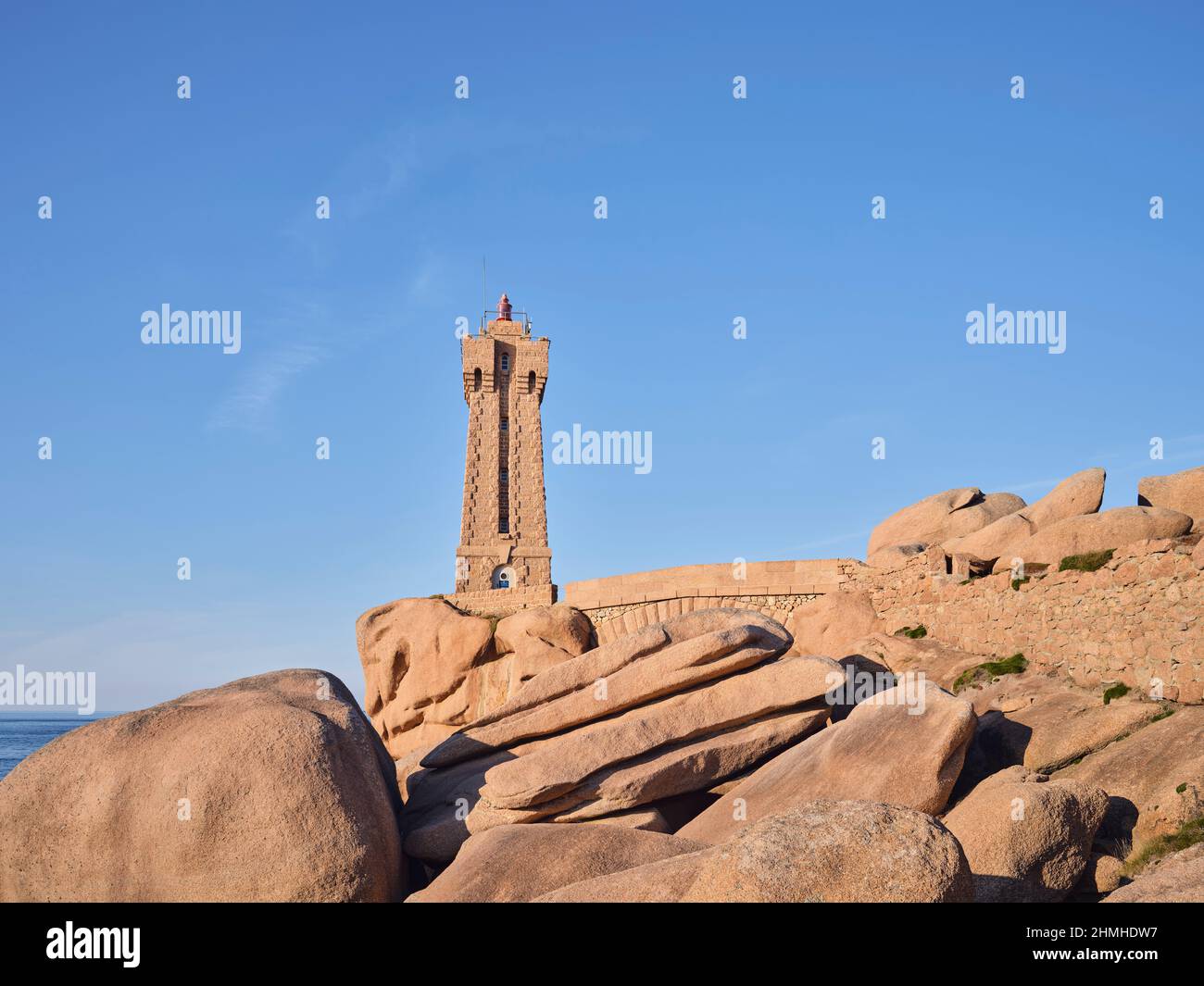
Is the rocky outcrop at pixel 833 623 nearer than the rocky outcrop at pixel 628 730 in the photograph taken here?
No

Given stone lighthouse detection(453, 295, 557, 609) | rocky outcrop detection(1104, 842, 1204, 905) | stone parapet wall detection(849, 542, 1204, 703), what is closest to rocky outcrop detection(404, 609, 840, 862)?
stone parapet wall detection(849, 542, 1204, 703)

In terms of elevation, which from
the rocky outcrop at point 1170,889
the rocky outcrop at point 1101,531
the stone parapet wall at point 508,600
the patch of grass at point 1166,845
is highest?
the rocky outcrop at point 1101,531

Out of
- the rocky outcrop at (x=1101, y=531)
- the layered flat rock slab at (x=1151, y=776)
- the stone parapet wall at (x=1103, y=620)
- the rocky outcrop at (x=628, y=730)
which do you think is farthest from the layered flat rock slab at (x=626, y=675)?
the rocky outcrop at (x=1101, y=531)

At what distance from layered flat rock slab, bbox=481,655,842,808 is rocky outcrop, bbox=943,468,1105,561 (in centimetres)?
548

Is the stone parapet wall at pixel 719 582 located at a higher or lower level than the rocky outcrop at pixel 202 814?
higher

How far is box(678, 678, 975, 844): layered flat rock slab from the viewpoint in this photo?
38.5ft

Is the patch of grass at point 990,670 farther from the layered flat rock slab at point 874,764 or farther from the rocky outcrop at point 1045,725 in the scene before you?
the layered flat rock slab at point 874,764

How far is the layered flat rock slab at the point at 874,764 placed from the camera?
11734 millimetres

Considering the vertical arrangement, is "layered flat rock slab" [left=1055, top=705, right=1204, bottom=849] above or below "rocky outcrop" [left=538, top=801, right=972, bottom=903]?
below

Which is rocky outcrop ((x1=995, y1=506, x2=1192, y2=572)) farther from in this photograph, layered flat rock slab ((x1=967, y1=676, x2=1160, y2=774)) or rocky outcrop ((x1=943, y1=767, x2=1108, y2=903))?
rocky outcrop ((x1=943, y1=767, x2=1108, y2=903))

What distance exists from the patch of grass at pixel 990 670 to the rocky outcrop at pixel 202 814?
9202 millimetres

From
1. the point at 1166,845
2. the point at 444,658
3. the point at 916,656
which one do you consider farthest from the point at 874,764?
the point at 444,658

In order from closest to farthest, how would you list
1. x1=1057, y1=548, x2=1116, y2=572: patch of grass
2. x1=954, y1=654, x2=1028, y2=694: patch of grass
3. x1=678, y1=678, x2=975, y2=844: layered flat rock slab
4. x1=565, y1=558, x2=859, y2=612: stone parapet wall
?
x1=678, y1=678, x2=975, y2=844: layered flat rock slab
x1=1057, y1=548, x2=1116, y2=572: patch of grass
x1=954, y1=654, x2=1028, y2=694: patch of grass
x1=565, y1=558, x2=859, y2=612: stone parapet wall

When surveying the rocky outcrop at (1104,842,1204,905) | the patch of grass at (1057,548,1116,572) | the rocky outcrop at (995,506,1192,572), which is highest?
the rocky outcrop at (995,506,1192,572)
